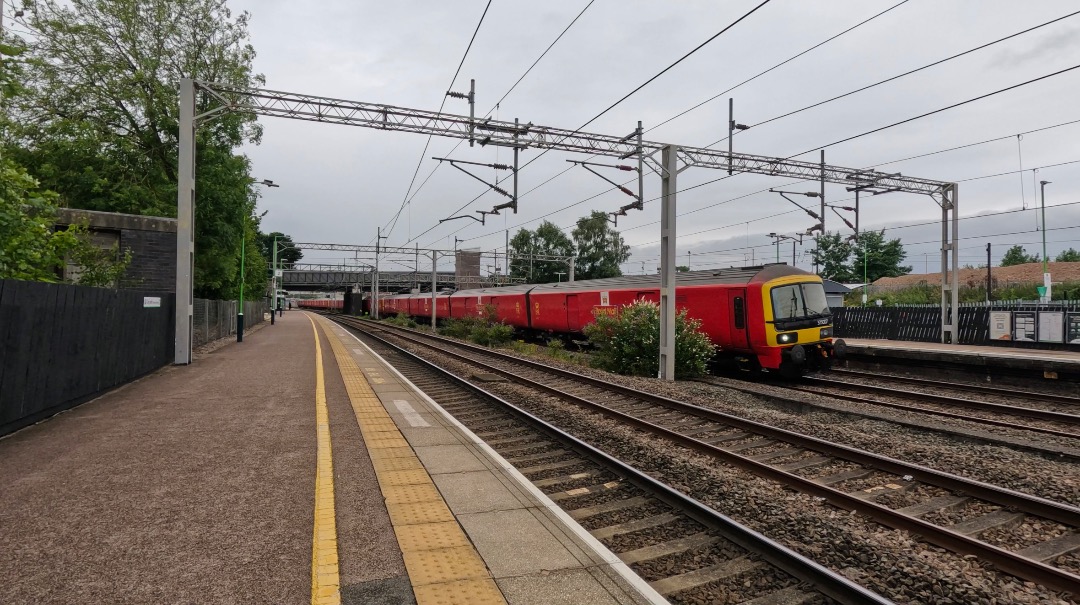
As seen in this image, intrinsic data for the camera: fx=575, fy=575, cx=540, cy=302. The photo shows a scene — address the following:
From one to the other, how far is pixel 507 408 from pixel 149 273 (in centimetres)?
1443

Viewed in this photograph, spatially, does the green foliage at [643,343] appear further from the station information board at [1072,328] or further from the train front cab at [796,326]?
the station information board at [1072,328]

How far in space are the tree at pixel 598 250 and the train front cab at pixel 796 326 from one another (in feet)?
194

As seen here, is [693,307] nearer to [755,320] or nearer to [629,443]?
[755,320]

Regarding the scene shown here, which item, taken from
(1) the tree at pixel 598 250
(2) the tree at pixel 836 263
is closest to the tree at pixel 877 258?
(2) the tree at pixel 836 263

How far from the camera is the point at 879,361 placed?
1850cm

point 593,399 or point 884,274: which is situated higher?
point 884,274

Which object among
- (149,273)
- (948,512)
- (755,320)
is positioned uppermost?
(149,273)

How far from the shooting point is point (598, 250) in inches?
2936

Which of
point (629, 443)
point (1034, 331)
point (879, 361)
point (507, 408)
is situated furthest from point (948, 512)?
point (1034, 331)

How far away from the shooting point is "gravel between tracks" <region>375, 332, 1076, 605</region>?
362 centimetres

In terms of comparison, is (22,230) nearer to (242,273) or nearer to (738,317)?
(738,317)

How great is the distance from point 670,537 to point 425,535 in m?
1.90

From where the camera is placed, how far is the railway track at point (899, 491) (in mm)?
4164

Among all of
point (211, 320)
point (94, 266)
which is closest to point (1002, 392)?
point (94, 266)
